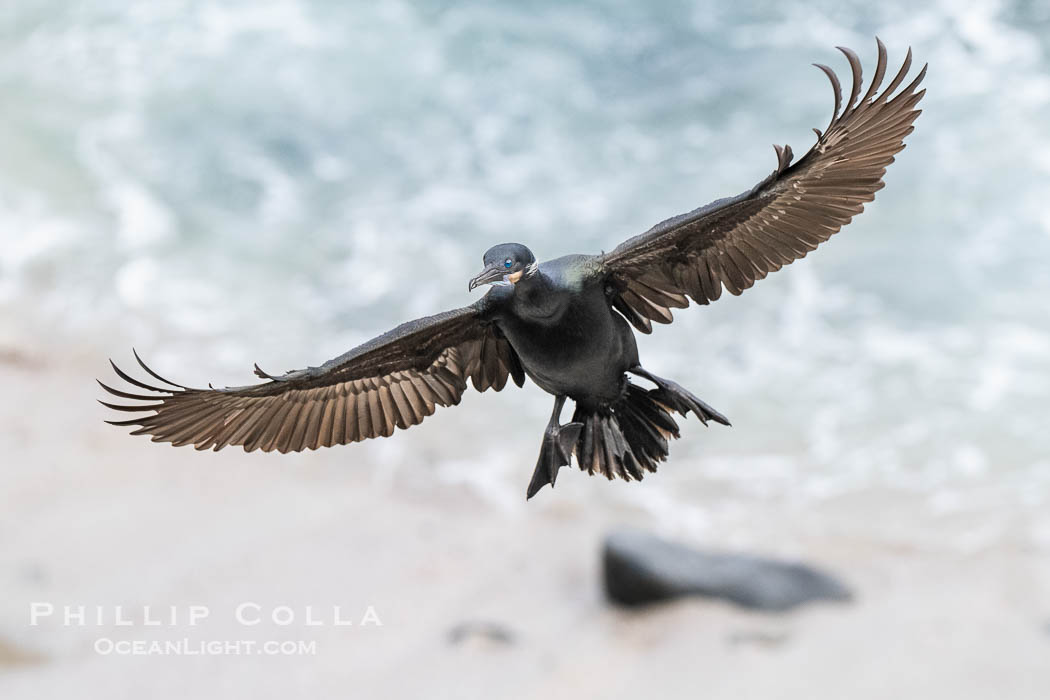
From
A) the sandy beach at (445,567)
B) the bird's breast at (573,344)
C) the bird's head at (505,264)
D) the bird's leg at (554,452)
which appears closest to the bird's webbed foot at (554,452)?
the bird's leg at (554,452)

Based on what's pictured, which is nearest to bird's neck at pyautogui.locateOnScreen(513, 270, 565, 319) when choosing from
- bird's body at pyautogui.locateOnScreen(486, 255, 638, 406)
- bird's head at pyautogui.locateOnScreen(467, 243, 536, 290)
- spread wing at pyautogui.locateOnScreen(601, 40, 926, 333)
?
bird's body at pyautogui.locateOnScreen(486, 255, 638, 406)

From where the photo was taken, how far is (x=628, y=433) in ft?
13.2

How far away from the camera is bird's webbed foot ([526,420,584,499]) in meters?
3.71

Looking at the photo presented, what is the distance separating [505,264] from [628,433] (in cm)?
93

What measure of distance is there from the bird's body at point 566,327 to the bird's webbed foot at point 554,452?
0.13m

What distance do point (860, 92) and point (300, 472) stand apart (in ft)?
33.1

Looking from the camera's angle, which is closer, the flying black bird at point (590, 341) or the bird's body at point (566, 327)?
the bird's body at point (566, 327)

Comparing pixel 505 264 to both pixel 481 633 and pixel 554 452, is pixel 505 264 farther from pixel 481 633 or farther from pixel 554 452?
pixel 481 633

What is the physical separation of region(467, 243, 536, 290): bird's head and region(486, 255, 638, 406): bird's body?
13 cm

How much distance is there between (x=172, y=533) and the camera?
12359 mm

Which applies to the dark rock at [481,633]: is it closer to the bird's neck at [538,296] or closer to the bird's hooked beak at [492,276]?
the bird's neck at [538,296]

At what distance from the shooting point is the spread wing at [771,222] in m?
3.88

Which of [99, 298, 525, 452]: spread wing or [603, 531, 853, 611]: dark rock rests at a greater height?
[603, 531, 853, 611]: dark rock

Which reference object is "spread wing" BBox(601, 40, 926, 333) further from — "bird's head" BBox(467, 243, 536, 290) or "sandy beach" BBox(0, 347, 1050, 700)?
"sandy beach" BBox(0, 347, 1050, 700)
